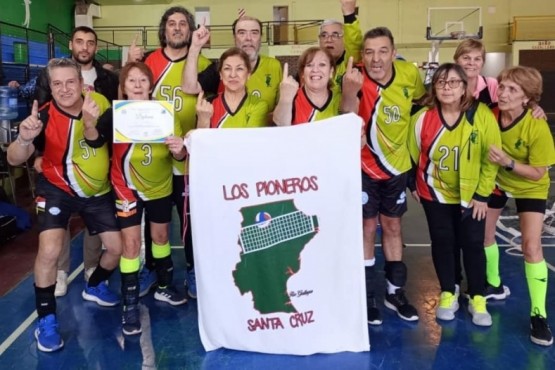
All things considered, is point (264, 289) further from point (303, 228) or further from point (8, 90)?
point (8, 90)

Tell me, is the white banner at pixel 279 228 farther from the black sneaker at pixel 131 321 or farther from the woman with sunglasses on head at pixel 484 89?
the woman with sunglasses on head at pixel 484 89

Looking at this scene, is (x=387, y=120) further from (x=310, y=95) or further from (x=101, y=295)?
(x=101, y=295)

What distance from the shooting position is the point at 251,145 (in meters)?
2.54

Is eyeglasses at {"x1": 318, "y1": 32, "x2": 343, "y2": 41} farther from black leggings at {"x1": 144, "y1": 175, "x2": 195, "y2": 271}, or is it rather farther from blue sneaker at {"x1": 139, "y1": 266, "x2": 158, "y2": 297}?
blue sneaker at {"x1": 139, "y1": 266, "x2": 158, "y2": 297}

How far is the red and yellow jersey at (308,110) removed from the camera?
2.89 m

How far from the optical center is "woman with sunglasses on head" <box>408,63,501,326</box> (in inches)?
114

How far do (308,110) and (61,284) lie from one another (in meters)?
2.22

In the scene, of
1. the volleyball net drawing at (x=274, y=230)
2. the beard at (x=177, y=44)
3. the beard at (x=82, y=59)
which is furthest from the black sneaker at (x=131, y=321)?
the beard at (x=82, y=59)

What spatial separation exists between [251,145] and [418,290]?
1.87m

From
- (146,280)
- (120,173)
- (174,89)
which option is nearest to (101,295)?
(146,280)

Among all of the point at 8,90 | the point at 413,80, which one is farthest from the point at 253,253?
the point at 8,90

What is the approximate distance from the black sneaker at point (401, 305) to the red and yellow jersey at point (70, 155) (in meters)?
1.93

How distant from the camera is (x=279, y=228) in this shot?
257 cm

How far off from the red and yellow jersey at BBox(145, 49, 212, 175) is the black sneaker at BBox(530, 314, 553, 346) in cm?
225
